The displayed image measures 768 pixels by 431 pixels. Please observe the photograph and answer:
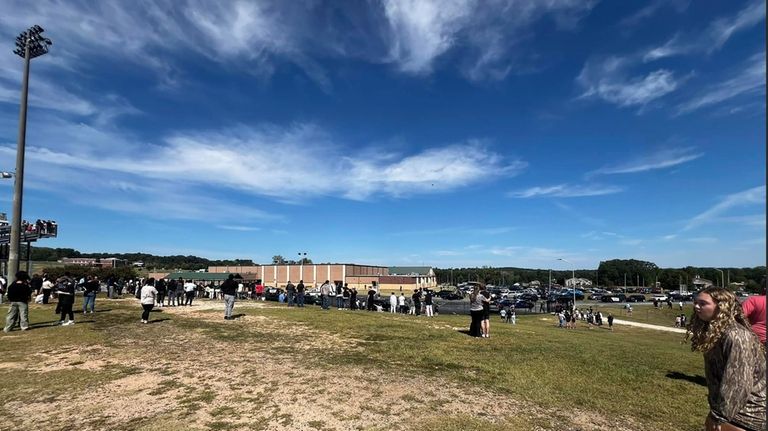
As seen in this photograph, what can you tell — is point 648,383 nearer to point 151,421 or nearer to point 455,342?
point 455,342

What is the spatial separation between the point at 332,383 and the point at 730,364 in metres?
6.05

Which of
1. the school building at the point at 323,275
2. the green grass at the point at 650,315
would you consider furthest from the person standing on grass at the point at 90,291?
the school building at the point at 323,275

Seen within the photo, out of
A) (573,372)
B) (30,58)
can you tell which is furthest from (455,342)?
(30,58)

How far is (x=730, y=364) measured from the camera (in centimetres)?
297

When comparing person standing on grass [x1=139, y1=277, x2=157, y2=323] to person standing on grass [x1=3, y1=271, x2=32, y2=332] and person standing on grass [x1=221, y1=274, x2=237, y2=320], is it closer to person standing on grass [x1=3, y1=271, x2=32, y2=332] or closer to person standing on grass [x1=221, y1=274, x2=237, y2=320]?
person standing on grass [x1=221, y1=274, x2=237, y2=320]

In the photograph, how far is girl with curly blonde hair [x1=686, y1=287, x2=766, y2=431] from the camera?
115 inches

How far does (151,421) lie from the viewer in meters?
5.77

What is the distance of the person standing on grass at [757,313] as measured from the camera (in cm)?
445

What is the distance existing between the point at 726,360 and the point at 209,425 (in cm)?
575

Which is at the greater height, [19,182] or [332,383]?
[19,182]

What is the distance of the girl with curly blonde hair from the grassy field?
3.13m

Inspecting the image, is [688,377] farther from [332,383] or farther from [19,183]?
[19,183]

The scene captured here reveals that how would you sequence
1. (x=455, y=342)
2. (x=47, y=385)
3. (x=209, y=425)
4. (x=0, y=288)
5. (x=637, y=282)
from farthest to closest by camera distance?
(x=637, y=282) → (x=0, y=288) → (x=455, y=342) → (x=47, y=385) → (x=209, y=425)

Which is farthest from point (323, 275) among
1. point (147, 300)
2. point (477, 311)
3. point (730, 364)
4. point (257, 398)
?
point (730, 364)
